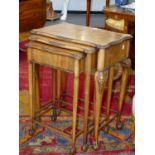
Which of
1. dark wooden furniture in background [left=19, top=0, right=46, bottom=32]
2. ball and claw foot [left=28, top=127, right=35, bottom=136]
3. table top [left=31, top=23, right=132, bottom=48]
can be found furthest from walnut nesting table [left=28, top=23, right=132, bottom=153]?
dark wooden furniture in background [left=19, top=0, right=46, bottom=32]

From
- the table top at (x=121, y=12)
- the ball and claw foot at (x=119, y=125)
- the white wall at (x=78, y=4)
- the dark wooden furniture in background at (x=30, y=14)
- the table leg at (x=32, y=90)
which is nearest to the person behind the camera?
the table leg at (x=32, y=90)

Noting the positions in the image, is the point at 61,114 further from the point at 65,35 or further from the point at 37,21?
the point at 37,21

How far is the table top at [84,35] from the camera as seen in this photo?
186 centimetres

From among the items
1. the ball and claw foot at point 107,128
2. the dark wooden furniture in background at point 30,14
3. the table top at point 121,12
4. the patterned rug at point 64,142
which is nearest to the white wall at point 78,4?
the dark wooden furniture in background at point 30,14

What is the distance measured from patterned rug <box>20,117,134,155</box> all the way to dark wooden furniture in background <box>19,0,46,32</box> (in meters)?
2.41

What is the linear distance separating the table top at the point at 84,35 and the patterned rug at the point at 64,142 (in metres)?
0.57

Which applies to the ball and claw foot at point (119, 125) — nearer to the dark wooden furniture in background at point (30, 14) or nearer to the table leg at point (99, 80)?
the table leg at point (99, 80)

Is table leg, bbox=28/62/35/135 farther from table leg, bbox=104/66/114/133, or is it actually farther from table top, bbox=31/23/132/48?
table leg, bbox=104/66/114/133

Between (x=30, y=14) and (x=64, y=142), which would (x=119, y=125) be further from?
(x=30, y=14)

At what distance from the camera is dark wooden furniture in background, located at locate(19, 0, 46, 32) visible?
4.50 meters

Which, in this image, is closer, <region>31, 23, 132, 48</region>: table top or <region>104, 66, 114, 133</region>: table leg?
<region>31, 23, 132, 48</region>: table top

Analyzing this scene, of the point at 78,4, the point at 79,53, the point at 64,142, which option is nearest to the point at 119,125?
the point at 64,142

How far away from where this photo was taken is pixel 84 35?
200cm
